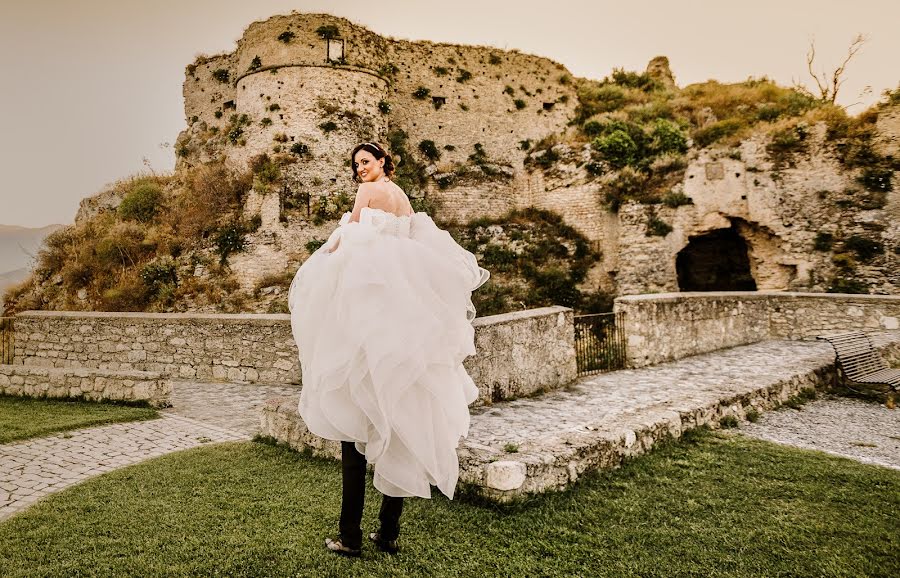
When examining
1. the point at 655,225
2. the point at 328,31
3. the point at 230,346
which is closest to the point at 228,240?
the point at 328,31

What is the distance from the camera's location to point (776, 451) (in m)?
4.91

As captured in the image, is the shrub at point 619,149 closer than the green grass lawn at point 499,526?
No

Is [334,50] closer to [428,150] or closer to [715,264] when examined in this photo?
[428,150]

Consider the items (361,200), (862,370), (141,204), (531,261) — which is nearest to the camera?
(361,200)

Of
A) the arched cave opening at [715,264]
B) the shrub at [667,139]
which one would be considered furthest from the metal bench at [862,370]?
the shrub at [667,139]

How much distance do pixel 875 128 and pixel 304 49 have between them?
21.4 metres

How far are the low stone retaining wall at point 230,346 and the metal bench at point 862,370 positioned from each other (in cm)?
434

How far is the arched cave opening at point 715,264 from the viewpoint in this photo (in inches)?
795

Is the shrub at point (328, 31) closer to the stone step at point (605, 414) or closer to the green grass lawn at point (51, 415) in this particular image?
the green grass lawn at point (51, 415)

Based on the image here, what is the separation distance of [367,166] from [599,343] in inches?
325

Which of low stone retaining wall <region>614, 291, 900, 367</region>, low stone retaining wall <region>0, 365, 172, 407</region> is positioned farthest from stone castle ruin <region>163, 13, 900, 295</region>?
low stone retaining wall <region>0, 365, 172, 407</region>

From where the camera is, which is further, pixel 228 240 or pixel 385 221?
pixel 228 240

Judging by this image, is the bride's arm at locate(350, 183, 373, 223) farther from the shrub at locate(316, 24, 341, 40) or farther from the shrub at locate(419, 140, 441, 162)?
the shrub at locate(419, 140, 441, 162)

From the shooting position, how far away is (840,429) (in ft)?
21.2
